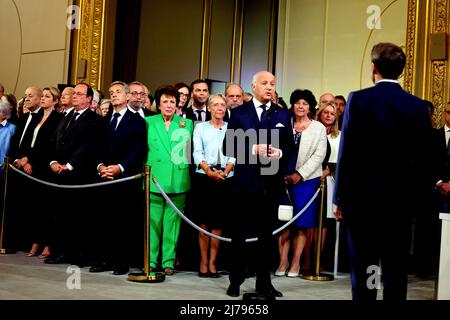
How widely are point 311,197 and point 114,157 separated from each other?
72.9 inches

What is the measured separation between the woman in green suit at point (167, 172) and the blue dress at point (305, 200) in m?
1.03

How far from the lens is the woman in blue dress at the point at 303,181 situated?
6.08 meters

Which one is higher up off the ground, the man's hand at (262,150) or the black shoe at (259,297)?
the man's hand at (262,150)

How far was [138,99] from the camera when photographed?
6.47 metres

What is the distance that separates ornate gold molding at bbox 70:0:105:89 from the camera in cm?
942

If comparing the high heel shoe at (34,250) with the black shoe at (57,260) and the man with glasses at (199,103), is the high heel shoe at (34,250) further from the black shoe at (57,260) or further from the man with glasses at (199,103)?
the man with glasses at (199,103)

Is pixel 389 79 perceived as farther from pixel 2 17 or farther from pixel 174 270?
pixel 2 17

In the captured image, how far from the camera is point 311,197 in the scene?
20.1ft

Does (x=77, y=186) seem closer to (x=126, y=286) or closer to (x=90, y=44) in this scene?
(x=126, y=286)

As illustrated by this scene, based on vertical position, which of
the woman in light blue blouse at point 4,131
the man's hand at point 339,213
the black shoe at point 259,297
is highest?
the woman in light blue blouse at point 4,131

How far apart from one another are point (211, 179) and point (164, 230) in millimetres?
613

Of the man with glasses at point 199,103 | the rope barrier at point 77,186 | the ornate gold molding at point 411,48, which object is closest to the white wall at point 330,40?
the ornate gold molding at point 411,48

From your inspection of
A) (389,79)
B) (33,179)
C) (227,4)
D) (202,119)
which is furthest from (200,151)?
(227,4)

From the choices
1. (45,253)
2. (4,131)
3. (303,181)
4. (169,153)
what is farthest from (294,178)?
(4,131)
